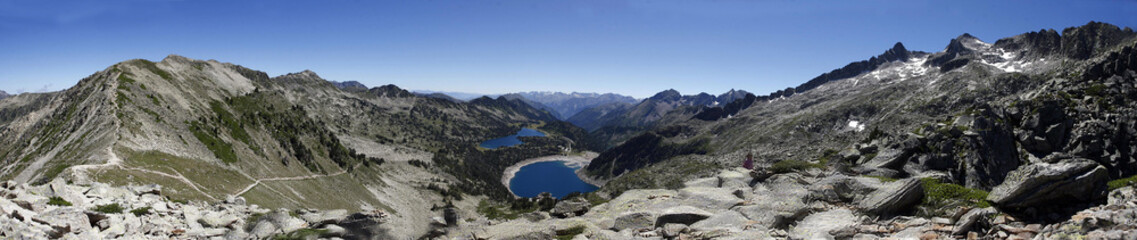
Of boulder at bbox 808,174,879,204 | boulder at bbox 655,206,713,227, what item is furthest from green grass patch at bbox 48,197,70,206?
boulder at bbox 808,174,879,204

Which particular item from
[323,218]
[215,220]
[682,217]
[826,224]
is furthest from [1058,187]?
[215,220]

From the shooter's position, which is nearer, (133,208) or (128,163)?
(133,208)

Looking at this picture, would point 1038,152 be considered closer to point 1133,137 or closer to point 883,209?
point 1133,137

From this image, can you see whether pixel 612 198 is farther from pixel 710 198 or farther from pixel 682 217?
pixel 682 217

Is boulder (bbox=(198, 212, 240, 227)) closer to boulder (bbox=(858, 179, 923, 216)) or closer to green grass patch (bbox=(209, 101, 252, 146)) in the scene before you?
boulder (bbox=(858, 179, 923, 216))

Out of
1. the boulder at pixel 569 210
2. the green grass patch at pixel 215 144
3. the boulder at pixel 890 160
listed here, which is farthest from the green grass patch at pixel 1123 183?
the green grass patch at pixel 215 144

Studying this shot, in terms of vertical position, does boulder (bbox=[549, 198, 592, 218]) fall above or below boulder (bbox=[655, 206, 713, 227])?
below

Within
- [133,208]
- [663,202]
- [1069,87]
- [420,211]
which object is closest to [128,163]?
[133,208]
